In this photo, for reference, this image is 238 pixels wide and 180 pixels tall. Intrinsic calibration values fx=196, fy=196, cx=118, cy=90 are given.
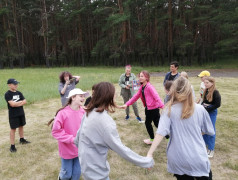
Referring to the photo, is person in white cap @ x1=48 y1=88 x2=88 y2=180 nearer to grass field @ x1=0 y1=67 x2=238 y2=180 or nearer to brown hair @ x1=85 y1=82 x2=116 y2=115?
brown hair @ x1=85 y1=82 x2=116 y2=115

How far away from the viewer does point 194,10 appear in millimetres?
26719

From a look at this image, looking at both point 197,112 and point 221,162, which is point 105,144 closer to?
point 197,112

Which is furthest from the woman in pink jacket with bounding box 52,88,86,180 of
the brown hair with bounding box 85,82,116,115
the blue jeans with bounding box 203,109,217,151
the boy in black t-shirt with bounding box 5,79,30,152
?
the blue jeans with bounding box 203,109,217,151

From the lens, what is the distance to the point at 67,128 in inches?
105

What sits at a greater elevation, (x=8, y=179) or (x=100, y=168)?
(x=100, y=168)

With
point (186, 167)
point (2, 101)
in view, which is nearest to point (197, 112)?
point (186, 167)

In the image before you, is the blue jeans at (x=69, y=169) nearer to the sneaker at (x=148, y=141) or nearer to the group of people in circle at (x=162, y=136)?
the group of people in circle at (x=162, y=136)

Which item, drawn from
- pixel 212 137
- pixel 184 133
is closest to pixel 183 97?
pixel 184 133

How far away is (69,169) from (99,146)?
3.96 ft

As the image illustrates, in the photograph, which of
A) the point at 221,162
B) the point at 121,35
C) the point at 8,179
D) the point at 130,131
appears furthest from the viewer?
the point at 121,35

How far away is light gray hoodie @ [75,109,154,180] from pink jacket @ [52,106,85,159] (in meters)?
0.52

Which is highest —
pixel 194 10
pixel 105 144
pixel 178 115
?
pixel 194 10

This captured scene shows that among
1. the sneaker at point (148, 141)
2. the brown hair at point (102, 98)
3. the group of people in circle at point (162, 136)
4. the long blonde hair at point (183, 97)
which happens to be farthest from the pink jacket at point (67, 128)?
the sneaker at point (148, 141)

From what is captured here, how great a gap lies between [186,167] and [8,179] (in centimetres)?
333
